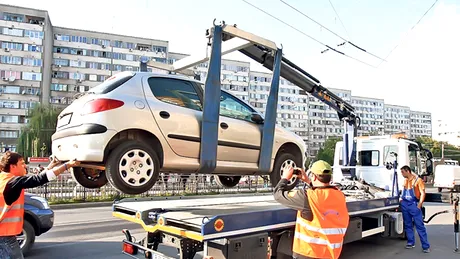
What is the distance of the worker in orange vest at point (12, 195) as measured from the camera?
374cm

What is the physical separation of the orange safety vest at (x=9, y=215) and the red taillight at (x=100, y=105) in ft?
3.35

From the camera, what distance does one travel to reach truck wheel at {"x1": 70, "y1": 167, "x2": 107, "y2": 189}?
4.68 m

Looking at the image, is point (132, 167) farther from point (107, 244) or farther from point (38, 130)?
point (38, 130)

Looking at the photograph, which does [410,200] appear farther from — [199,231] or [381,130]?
[381,130]

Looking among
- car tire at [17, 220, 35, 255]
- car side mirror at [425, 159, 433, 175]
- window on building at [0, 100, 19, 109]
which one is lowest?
car tire at [17, 220, 35, 255]

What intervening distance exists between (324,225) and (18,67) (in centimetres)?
5757

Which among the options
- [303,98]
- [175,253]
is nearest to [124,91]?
[175,253]

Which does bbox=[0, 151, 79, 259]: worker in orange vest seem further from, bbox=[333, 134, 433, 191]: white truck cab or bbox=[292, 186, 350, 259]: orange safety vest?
bbox=[333, 134, 433, 191]: white truck cab

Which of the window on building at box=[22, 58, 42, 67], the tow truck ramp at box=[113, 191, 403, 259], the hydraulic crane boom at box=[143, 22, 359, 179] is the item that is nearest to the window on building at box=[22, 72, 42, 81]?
the window on building at box=[22, 58, 42, 67]

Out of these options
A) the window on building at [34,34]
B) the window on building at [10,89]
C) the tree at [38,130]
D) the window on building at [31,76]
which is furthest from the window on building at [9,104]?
the window on building at [34,34]

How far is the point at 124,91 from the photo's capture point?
4.28 m

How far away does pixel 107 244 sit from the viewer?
7.40 metres

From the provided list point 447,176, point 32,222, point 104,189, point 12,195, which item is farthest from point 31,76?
point 12,195

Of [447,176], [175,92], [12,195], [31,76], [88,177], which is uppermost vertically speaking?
[31,76]
